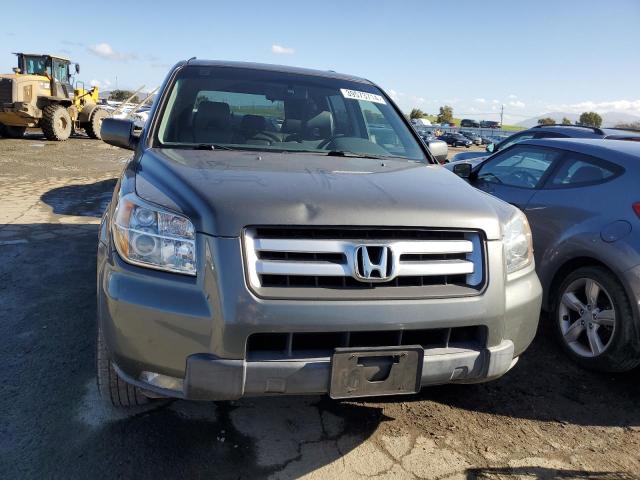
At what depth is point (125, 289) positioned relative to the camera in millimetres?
2039

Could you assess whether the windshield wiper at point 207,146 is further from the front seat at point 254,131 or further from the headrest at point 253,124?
the headrest at point 253,124

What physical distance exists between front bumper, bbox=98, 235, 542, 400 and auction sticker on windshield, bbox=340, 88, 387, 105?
2096mm

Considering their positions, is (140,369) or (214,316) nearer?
(214,316)

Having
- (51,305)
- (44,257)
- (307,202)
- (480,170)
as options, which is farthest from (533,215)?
(44,257)

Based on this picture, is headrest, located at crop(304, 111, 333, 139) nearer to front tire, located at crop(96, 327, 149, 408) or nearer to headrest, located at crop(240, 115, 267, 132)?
headrest, located at crop(240, 115, 267, 132)

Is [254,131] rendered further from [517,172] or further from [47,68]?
[47,68]

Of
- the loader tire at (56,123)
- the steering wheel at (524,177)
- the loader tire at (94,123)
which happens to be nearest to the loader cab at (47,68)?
the loader tire at (56,123)

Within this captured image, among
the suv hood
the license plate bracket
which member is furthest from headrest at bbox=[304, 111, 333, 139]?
the license plate bracket

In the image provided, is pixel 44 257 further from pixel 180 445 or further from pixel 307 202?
pixel 307 202

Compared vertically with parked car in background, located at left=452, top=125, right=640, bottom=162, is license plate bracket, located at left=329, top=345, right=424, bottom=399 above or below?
below

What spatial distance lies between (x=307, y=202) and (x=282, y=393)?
76 cm

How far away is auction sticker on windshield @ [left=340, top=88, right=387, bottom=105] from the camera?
3.78m

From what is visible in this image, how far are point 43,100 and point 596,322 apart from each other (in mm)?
18752

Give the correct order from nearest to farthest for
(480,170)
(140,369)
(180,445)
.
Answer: (140,369) < (180,445) < (480,170)
